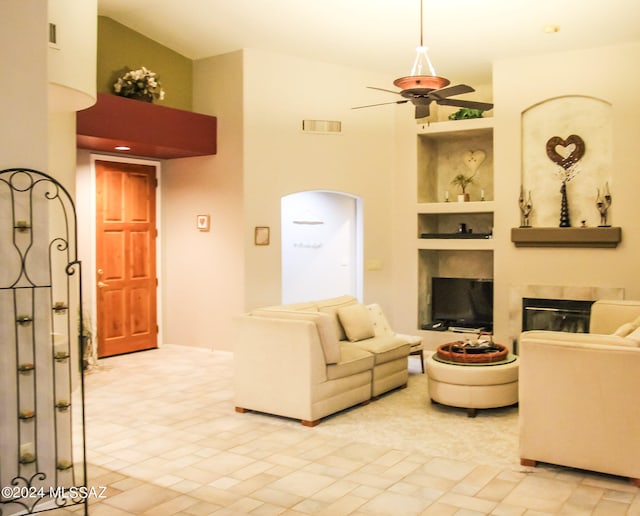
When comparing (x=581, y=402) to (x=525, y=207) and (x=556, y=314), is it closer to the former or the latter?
(x=556, y=314)

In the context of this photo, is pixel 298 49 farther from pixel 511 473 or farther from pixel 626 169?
pixel 511 473

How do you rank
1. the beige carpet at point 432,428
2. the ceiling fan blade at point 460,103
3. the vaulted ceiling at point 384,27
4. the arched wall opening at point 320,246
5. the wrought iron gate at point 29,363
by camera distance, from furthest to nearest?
the arched wall opening at point 320,246 → the vaulted ceiling at point 384,27 → the ceiling fan blade at point 460,103 → the beige carpet at point 432,428 → the wrought iron gate at point 29,363

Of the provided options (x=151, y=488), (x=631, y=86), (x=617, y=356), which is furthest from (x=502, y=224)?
(x=151, y=488)

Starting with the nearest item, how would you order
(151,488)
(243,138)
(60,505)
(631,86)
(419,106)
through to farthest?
(60,505), (151,488), (419,106), (631,86), (243,138)

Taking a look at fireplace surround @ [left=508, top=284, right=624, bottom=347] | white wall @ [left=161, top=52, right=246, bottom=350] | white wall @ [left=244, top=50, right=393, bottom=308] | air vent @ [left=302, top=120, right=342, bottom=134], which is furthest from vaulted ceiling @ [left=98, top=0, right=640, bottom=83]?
fireplace surround @ [left=508, top=284, right=624, bottom=347]

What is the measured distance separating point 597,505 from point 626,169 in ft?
15.0

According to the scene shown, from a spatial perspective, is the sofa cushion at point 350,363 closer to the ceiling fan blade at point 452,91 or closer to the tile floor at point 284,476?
the tile floor at point 284,476

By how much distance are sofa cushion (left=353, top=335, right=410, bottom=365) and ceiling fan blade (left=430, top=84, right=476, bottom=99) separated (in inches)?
90.3

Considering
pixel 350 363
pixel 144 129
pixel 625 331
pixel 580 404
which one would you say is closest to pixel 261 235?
pixel 144 129

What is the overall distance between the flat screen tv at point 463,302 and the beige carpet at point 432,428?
2644mm

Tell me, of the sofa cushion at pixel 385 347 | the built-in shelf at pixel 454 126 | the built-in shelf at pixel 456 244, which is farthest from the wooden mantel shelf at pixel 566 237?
the sofa cushion at pixel 385 347

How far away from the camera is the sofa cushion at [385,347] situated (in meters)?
6.00

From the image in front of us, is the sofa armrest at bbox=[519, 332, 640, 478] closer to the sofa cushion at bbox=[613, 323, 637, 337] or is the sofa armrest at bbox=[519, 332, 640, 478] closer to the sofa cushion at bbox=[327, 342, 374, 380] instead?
the sofa cushion at bbox=[613, 323, 637, 337]

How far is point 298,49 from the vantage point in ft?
25.8
